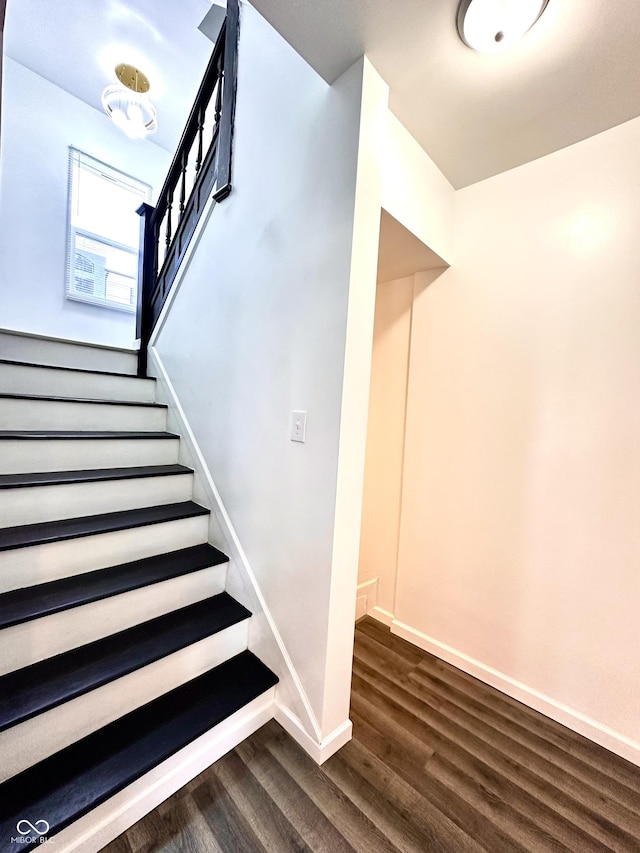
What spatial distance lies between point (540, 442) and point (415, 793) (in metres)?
1.43

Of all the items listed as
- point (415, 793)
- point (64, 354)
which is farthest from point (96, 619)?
point (64, 354)

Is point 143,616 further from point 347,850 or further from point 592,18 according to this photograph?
point 592,18

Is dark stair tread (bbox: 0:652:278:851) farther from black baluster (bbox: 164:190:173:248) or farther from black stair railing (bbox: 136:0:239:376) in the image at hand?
black baluster (bbox: 164:190:173:248)

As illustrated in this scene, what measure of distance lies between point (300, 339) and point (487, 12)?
1.13 meters

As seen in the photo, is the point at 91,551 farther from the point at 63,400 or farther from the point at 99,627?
the point at 63,400

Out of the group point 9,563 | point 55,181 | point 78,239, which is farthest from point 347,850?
point 55,181

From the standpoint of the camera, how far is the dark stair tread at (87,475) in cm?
145

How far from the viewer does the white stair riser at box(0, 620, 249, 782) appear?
3.25 feet

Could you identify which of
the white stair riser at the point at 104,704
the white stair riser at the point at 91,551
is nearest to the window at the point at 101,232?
the white stair riser at the point at 91,551

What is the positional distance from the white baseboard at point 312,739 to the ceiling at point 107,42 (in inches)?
174

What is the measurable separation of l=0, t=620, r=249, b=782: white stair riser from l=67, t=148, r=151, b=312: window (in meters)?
3.11

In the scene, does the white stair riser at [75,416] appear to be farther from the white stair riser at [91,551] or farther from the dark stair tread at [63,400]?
the white stair riser at [91,551]

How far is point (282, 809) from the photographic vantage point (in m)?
1.10

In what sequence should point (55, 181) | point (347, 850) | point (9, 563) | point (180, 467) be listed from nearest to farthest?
point (347, 850)
point (9, 563)
point (180, 467)
point (55, 181)
